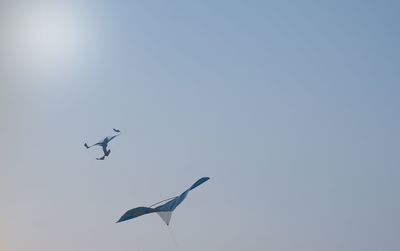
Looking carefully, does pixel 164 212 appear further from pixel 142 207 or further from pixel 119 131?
pixel 119 131

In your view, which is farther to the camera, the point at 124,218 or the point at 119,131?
the point at 119,131

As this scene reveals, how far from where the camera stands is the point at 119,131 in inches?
1467

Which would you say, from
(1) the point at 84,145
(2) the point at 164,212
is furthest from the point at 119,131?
(2) the point at 164,212

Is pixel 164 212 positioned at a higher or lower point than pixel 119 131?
lower

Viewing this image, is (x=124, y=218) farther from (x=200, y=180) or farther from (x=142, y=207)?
(x=200, y=180)

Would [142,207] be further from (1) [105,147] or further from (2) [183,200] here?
(1) [105,147]

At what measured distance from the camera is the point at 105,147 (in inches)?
1642

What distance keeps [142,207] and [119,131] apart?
10.8m

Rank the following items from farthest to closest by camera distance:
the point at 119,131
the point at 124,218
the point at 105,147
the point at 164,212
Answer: the point at 105,147 < the point at 119,131 < the point at 164,212 < the point at 124,218

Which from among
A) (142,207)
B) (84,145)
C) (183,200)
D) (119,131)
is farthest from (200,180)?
(84,145)

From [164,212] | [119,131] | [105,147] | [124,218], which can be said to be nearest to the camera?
[124,218]

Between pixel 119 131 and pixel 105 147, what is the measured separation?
525cm

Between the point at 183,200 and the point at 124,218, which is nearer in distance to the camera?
the point at 124,218

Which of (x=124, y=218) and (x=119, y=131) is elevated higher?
(x=119, y=131)
